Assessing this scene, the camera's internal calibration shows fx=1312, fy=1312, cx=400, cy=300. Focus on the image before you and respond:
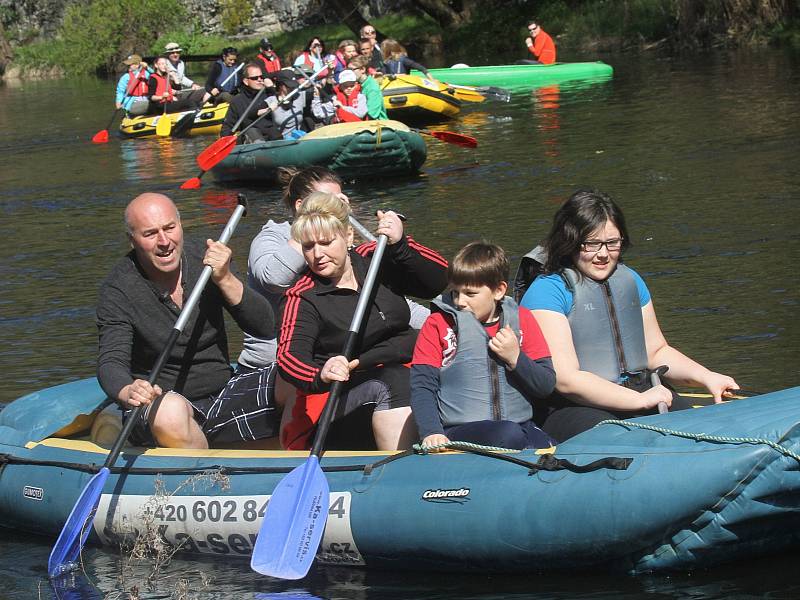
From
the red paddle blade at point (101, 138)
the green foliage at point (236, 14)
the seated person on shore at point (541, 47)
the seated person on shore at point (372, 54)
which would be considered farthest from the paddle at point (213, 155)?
the green foliage at point (236, 14)

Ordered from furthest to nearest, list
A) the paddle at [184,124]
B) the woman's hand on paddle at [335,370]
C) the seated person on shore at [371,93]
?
1. the paddle at [184,124]
2. the seated person on shore at [371,93]
3. the woman's hand on paddle at [335,370]

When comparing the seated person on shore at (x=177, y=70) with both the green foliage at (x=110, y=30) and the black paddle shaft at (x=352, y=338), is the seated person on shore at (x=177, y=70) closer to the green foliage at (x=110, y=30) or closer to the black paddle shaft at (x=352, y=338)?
the black paddle shaft at (x=352, y=338)

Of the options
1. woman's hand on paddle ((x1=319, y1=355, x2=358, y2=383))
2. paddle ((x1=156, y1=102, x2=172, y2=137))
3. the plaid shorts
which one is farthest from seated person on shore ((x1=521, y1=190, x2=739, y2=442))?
paddle ((x1=156, y1=102, x2=172, y2=137))

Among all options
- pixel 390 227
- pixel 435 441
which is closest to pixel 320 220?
pixel 390 227

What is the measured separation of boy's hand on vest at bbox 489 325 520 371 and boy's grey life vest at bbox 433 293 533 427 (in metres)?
0.07

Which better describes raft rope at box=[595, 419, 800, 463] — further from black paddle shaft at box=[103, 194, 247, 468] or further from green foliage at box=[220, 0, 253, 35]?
green foliage at box=[220, 0, 253, 35]

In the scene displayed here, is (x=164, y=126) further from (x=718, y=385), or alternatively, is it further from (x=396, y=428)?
(x=718, y=385)

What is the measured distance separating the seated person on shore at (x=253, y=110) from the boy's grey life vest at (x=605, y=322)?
29.0ft

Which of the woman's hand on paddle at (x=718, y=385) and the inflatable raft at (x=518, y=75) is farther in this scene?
the inflatable raft at (x=518, y=75)

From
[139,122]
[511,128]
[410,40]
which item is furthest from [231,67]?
[410,40]

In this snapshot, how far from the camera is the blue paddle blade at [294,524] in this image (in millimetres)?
4219

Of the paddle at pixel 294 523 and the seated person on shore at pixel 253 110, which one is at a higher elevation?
the seated person on shore at pixel 253 110

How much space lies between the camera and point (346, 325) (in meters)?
4.60

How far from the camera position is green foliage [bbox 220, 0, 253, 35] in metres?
38.4
